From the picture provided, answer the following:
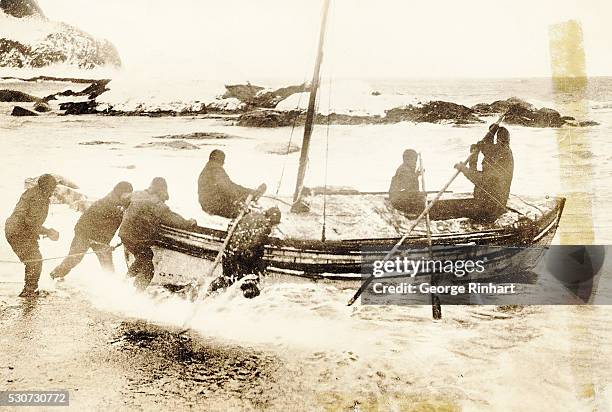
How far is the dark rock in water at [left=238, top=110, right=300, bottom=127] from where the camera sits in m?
3.58

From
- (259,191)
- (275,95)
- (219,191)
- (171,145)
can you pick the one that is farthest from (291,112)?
(171,145)

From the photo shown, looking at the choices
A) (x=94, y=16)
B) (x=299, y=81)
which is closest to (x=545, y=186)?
A: (x=299, y=81)

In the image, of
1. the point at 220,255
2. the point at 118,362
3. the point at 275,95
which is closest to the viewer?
the point at 118,362

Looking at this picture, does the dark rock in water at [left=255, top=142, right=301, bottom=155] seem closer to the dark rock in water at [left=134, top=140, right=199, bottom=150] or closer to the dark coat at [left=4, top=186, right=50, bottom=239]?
the dark rock in water at [left=134, top=140, right=199, bottom=150]

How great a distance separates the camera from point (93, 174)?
3502 millimetres

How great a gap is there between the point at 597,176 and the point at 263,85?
2507mm

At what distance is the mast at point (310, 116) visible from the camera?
3426 millimetres

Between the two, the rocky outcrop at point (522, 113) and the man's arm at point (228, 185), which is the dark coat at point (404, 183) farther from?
the man's arm at point (228, 185)

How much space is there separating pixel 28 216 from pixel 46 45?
1.30 meters

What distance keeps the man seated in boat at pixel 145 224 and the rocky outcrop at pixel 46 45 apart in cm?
105

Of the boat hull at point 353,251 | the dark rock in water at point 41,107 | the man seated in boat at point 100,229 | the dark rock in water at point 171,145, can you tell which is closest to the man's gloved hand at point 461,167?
the boat hull at point 353,251

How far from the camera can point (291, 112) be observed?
3.60 metres

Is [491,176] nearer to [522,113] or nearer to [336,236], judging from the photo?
[522,113]

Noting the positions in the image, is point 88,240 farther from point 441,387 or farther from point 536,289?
point 536,289
